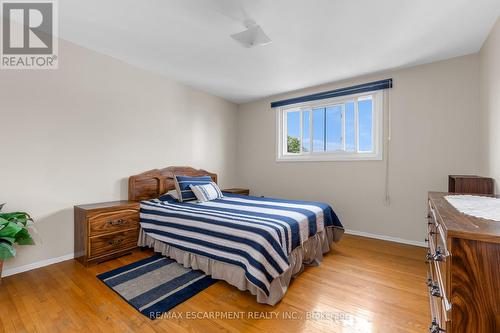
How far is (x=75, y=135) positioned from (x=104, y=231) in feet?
3.91

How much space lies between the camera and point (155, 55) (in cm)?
289

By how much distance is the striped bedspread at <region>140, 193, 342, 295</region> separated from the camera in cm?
183

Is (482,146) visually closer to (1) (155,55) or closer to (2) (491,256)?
(2) (491,256)

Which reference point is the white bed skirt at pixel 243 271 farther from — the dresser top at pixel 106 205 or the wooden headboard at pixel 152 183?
the wooden headboard at pixel 152 183

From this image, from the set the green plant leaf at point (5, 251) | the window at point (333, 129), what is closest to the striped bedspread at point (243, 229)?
the green plant leaf at point (5, 251)

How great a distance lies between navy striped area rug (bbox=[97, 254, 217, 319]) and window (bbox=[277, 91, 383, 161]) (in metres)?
2.75

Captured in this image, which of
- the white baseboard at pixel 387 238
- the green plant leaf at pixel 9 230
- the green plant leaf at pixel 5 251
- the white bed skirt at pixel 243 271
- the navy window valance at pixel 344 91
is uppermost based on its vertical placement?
the navy window valance at pixel 344 91

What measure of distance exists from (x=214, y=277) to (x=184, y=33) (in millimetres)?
2514

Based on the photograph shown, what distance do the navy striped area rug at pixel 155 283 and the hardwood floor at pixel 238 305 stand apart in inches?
2.9

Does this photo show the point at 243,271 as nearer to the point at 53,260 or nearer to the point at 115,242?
the point at 115,242

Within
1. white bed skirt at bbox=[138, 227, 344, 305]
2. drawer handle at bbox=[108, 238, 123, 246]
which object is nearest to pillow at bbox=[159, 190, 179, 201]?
white bed skirt at bbox=[138, 227, 344, 305]

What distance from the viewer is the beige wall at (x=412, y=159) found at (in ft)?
9.18

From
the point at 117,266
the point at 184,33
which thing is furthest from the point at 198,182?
the point at 184,33

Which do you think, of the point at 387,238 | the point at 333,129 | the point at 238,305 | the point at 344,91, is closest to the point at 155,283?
the point at 238,305
